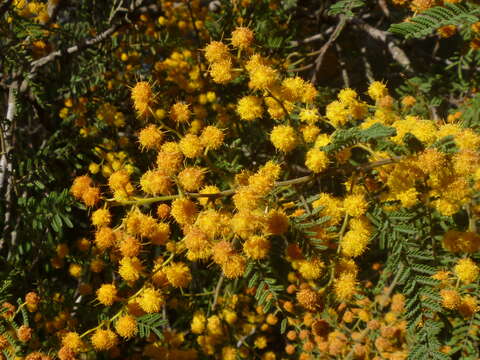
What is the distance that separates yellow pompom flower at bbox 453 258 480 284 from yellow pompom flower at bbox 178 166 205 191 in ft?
4.73

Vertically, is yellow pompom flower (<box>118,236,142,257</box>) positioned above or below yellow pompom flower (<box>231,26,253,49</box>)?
below

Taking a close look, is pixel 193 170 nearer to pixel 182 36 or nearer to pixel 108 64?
pixel 108 64

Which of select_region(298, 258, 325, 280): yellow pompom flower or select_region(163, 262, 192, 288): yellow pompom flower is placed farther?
select_region(163, 262, 192, 288): yellow pompom flower

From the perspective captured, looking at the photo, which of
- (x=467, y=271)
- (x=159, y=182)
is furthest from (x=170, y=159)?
(x=467, y=271)

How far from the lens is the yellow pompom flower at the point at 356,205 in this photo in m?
2.08

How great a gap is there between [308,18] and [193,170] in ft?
9.73

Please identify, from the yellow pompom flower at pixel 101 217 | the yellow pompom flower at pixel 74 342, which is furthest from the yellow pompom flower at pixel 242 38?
the yellow pompom flower at pixel 74 342

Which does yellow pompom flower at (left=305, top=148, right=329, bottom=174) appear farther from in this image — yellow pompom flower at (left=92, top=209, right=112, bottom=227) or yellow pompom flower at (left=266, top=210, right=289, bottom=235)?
yellow pompom flower at (left=92, top=209, right=112, bottom=227)

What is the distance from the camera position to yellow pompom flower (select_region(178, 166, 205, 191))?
206 cm

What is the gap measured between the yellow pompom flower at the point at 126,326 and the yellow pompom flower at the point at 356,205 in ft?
4.02

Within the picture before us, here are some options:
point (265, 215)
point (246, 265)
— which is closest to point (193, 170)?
point (265, 215)

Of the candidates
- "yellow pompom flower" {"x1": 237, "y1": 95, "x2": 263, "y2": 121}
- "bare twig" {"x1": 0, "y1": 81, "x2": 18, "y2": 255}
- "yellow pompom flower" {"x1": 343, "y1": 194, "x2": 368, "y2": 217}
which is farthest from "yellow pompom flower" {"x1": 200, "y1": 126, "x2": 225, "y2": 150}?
"bare twig" {"x1": 0, "y1": 81, "x2": 18, "y2": 255}

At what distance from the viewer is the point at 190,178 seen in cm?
207

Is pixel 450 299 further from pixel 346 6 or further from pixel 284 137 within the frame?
pixel 346 6
